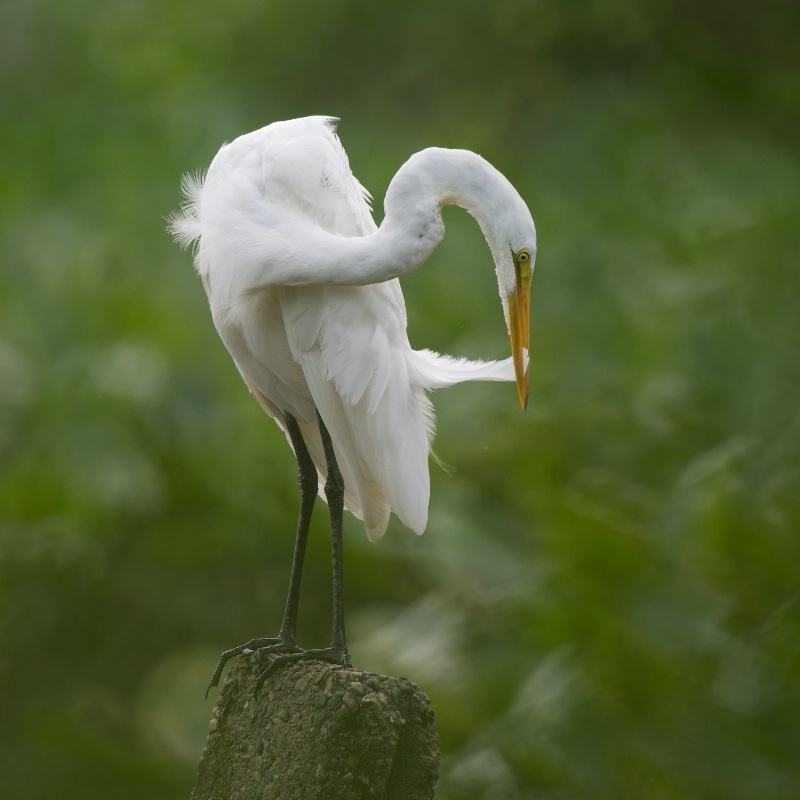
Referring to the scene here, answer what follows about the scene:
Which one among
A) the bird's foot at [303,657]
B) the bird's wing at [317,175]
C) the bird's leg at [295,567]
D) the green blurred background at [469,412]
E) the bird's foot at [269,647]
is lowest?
the bird's foot at [303,657]

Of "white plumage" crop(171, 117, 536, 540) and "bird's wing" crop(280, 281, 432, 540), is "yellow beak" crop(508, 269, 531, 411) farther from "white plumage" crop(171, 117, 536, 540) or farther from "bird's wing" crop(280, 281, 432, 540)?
"bird's wing" crop(280, 281, 432, 540)

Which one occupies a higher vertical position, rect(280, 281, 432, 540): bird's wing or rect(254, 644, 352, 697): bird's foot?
rect(280, 281, 432, 540): bird's wing

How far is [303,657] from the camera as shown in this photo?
7.94ft

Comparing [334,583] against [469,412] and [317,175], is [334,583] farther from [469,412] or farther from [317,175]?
[469,412]

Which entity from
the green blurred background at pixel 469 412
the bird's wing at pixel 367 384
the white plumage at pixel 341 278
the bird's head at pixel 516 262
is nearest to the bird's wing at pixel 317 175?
the white plumage at pixel 341 278

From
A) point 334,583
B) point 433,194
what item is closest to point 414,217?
point 433,194

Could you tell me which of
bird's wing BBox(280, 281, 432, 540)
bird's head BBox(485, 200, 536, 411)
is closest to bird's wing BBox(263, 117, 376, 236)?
bird's wing BBox(280, 281, 432, 540)

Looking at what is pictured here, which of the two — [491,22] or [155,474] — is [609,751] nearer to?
[155,474]

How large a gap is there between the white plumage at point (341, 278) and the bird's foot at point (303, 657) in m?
0.31

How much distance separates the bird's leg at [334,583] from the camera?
7.90 feet

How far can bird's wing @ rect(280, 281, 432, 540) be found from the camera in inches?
98.3

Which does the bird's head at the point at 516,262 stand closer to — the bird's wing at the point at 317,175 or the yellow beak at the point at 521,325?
the yellow beak at the point at 521,325

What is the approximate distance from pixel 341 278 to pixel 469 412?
3433 mm

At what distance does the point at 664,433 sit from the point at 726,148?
2.45m
